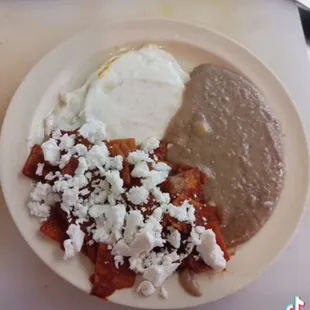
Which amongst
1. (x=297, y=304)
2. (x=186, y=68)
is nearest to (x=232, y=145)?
(x=186, y=68)

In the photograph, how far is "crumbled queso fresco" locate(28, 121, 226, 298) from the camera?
1.10 m

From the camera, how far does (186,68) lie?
1.42 m

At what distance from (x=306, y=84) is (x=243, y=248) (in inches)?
24.2

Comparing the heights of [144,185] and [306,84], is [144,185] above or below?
below

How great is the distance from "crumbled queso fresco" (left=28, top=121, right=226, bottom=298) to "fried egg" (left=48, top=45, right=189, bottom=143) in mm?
102

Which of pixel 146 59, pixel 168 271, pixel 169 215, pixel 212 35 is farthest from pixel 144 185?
pixel 212 35

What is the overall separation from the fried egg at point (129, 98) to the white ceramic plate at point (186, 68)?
0.05m

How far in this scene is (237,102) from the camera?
1336 mm

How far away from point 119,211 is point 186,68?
504mm

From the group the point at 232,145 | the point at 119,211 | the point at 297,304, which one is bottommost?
the point at 297,304

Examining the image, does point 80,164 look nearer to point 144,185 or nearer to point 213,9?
point 144,185

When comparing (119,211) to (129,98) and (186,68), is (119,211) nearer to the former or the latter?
(129,98)

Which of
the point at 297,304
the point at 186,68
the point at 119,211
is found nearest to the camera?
the point at 119,211

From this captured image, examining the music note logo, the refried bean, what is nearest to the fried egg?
the refried bean
